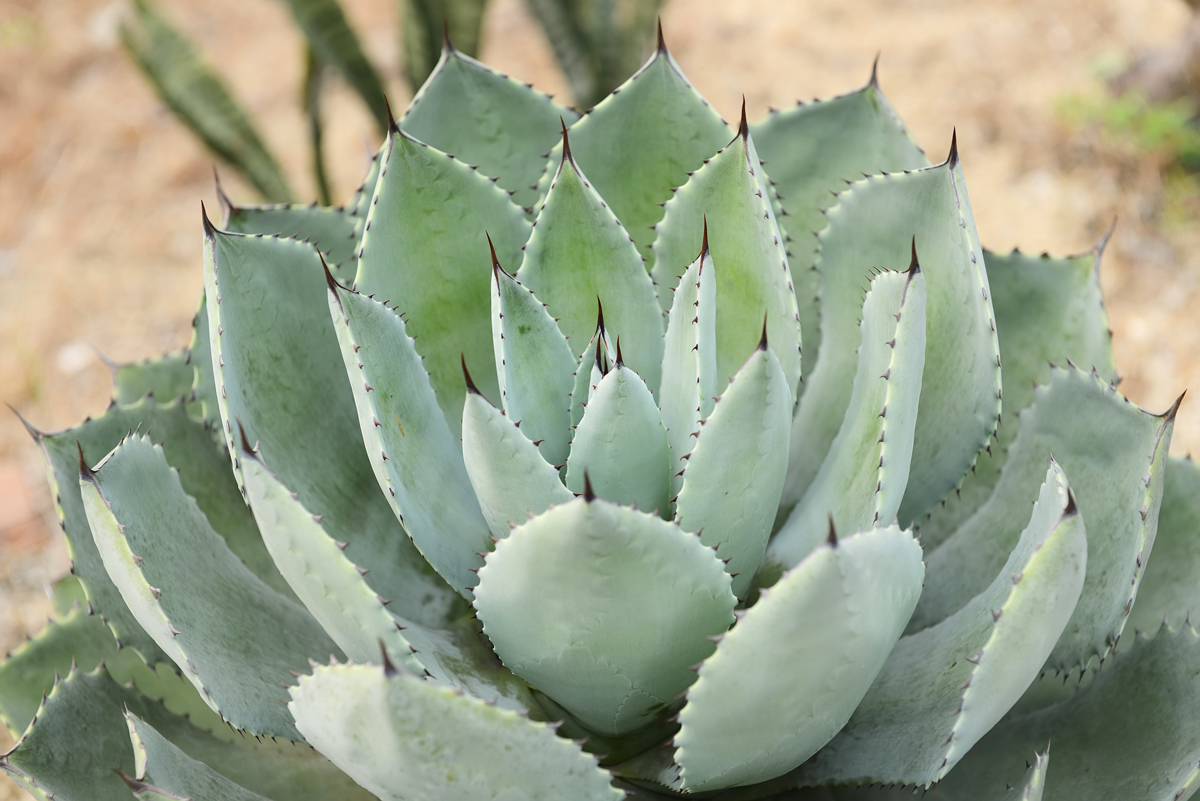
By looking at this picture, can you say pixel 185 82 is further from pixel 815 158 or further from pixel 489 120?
pixel 815 158

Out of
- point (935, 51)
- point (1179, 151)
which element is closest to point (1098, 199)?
point (1179, 151)

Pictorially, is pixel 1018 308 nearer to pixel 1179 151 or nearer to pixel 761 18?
pixel 1179 151

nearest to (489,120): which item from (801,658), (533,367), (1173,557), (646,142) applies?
(646,142)

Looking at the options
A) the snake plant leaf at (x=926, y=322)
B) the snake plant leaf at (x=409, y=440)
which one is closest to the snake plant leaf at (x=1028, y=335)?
the snake plant leaf at (x=926, y=322)

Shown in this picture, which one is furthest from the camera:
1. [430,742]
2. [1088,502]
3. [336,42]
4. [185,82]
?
[185,82]

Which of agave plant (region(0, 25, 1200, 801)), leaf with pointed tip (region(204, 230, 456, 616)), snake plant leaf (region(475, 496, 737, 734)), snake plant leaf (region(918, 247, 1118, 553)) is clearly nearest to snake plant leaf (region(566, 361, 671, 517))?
agave plant (region(0, 25, 1200, 801))

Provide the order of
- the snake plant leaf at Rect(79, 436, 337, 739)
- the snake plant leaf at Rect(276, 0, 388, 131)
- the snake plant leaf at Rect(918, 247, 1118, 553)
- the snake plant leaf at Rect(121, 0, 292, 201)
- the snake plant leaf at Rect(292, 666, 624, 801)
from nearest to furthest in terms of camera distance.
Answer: the snake plant leaf at Rect(292, 666, 624, 801), the snake plant leaf at Rect(79, 436, 337, 739), the snake plant leaf at Rect(918, 247, 1118, 553), the snake plant leaf at Rect(276, 0, 388, 131), the snake plant leaf at Rect(121, 0, 292, 201)

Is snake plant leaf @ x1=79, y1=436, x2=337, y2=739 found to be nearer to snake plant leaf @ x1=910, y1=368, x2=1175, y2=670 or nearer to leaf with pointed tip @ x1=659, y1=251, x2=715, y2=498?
leaf with pointed tip @ x1=659, y1=251, x2=715, y2=498
